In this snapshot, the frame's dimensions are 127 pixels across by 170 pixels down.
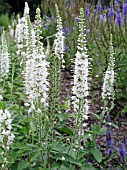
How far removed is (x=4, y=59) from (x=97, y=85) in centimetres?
235

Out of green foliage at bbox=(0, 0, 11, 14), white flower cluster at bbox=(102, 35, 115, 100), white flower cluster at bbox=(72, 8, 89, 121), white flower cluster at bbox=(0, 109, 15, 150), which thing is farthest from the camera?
A: green foliage at bbox=(0, 0, 11, 14)

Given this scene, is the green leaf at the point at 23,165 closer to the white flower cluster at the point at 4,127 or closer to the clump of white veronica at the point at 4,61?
the white flower cluster at the point at 4,127

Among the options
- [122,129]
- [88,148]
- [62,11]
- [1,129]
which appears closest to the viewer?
[1,129]

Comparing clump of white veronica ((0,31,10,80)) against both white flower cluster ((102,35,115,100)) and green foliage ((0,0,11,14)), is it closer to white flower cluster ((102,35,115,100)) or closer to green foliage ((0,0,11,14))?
white flower cluster ((102,35,115,100))

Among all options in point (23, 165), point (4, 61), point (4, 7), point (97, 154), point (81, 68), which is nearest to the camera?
point (81, 68)

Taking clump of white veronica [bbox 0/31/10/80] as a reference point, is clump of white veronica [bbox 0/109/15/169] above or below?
below

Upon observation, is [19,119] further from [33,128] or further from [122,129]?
[122,129]

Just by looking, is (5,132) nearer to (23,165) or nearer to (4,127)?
(4,127)

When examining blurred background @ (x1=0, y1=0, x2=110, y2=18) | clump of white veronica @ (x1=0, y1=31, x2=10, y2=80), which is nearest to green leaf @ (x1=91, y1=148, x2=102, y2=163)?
clump of white veronica @ (x1=0, y1=31, x2=10, y2=80)

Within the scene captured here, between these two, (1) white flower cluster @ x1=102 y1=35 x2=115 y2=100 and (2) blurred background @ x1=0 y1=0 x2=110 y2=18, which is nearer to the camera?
(1) white flower cluster @ x1=102 y1=35 x2=115 y2=100

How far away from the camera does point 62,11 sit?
782cm

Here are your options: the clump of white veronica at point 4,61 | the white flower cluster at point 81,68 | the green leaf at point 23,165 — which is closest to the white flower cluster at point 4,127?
the green leaf at point 23,165

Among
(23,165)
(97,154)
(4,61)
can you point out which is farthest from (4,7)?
(23,165)

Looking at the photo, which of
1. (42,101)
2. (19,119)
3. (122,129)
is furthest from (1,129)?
(122,129)
